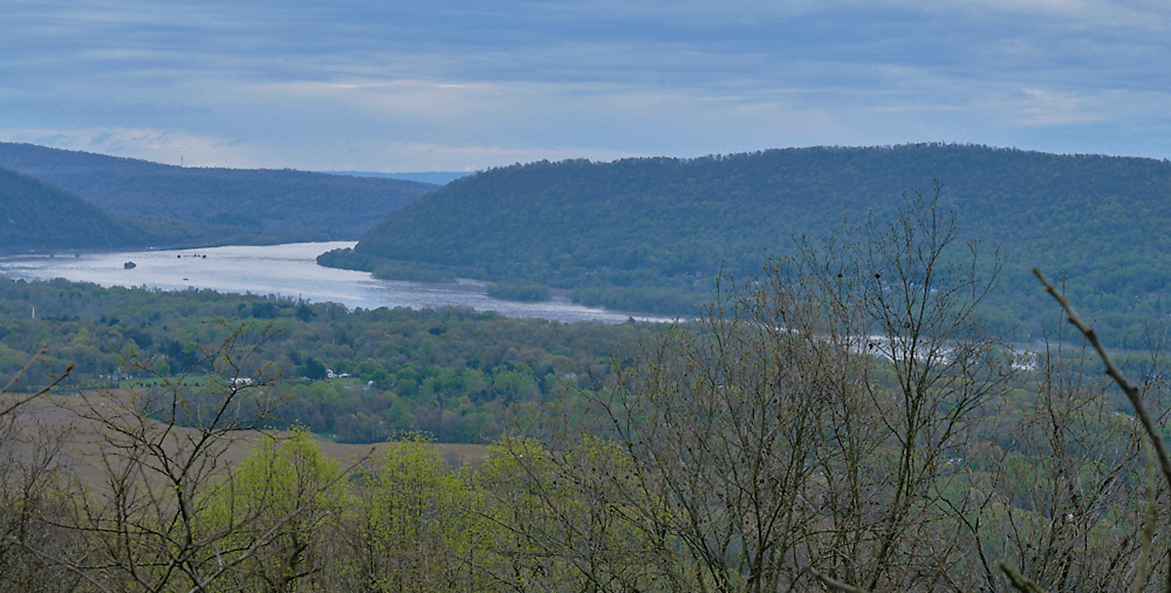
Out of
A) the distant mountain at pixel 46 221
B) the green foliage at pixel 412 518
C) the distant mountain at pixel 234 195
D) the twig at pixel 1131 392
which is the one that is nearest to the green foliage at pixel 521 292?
the distant mountain at pixel 234 195

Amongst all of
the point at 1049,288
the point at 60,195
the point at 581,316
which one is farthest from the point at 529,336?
the point at 60,195

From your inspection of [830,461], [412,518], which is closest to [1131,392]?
[830,461]

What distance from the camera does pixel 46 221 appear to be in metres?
116

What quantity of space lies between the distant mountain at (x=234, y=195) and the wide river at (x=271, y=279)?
30321mm

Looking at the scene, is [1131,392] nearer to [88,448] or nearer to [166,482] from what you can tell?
[166,482]

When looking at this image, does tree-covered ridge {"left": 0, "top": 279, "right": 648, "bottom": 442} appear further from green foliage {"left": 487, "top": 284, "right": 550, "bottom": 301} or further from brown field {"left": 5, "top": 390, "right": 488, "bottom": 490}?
green foliage {"left": 487, "top": 284, "right": 550, "bottom": 301}

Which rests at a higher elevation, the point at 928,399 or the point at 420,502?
the point at 928,399

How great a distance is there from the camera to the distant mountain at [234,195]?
148 metres

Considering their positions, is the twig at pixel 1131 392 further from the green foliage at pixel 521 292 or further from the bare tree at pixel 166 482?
the green foliage at pixel 521 292

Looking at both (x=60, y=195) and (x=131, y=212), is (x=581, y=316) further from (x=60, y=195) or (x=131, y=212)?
(x=131, y=212)

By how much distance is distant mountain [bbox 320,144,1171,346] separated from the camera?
2926 inches

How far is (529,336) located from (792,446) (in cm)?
5074

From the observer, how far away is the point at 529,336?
189 feet

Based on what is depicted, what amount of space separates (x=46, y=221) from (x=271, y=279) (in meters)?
44.4
